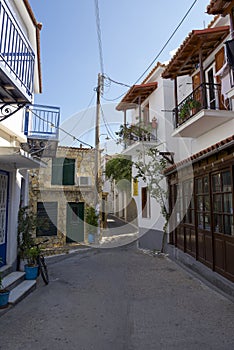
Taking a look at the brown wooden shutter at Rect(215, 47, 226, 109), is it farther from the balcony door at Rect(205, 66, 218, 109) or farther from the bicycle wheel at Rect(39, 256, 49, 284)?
the bicycle wheel at Rect(39, 256, 49, 284)

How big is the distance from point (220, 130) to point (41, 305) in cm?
702

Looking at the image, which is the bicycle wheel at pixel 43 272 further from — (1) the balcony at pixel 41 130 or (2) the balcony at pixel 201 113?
(2) the balcony at pixel 201 113

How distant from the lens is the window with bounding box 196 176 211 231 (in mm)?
7322

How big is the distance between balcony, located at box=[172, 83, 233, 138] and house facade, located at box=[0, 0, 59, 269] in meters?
4.50

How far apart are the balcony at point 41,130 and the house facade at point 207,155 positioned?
14.5ft

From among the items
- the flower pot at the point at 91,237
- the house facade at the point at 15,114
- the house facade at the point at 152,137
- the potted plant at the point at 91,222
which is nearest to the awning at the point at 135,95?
the house facade at the point at 152,137

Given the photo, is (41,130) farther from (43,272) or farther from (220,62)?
(220,62)

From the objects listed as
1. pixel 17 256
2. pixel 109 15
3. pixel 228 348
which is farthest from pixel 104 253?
pixel 109 15

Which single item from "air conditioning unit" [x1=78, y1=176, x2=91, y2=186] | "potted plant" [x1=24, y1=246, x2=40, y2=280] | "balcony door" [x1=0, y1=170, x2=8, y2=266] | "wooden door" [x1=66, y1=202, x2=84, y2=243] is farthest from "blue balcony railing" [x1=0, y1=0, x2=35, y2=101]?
"wooden door" [x1=66, y1=202, x2=84, y2=243]

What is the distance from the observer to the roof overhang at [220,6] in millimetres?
5512

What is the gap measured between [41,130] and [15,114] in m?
1.54

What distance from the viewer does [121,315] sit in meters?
4.80

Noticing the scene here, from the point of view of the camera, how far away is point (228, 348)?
3602mm

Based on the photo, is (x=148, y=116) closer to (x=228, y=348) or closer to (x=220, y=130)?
(x=220, y=130)
